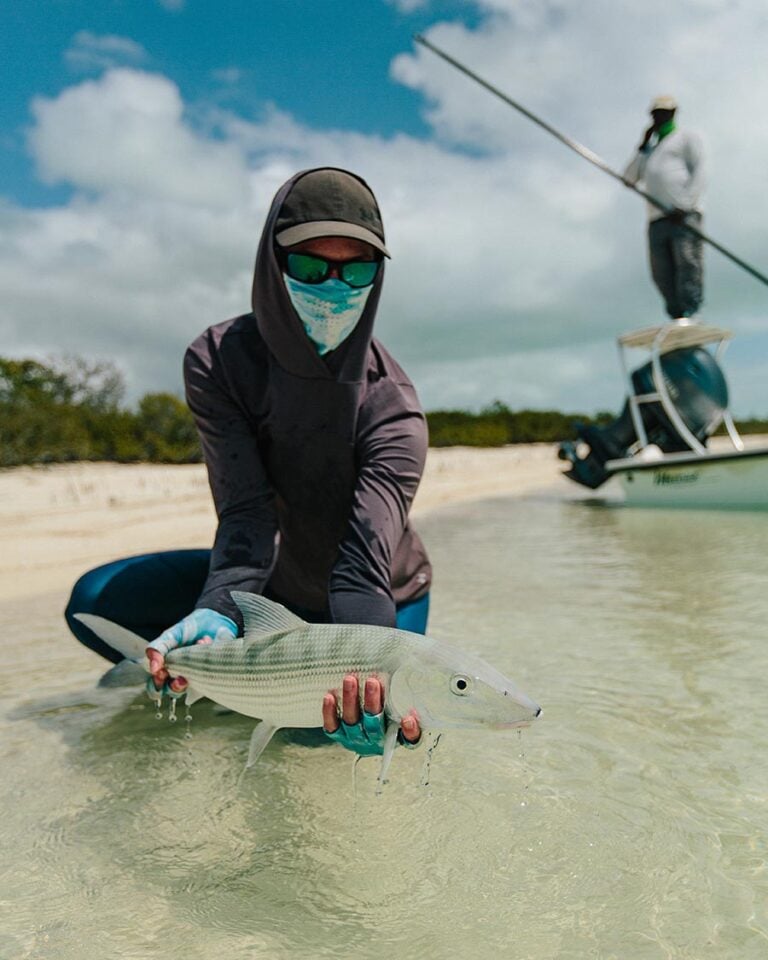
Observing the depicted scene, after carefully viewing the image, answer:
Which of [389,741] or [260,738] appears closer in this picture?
[389,741]

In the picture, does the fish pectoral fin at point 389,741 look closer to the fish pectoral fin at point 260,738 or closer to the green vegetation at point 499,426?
the fish pectoral fin at point 260,738

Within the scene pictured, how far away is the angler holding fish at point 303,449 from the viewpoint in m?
2.32

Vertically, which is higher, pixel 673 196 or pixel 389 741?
pixel 673 196

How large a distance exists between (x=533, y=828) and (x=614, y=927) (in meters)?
0.44

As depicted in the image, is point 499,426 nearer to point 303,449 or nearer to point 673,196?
point 673,196

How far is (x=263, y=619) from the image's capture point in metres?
2.00

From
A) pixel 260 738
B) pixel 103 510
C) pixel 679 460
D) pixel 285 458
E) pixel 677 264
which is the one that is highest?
pixel 677 264

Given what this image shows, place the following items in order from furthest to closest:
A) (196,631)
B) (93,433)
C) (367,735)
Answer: (93,433) < (196,631) < (367,735)

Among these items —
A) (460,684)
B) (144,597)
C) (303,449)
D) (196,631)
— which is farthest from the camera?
(144,597)

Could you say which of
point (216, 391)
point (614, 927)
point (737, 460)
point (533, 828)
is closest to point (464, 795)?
point (533, 828)

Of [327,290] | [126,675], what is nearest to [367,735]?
[126,675]

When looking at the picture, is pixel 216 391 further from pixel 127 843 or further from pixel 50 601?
pixel 50 601

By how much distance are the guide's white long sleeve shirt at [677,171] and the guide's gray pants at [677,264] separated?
0.76 ft

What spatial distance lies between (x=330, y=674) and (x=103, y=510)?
987cm
